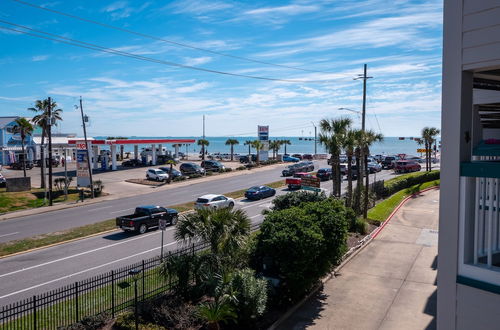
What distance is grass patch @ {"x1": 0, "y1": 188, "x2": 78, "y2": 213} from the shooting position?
3482cm

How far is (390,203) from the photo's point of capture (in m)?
32.9

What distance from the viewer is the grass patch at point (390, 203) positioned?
2819 centimetres

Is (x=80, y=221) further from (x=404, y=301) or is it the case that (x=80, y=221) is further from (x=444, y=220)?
(x=444, y=220)

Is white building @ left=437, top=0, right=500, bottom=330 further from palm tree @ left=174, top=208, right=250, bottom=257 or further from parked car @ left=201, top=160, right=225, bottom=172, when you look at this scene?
parked car @ left=201, top=160, right=225, bottom=172

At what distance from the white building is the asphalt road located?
49.6ft

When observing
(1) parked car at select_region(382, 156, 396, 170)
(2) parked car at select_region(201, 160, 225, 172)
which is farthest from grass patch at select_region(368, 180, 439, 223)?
(2) parked car at select_region(201, 160, 225, 172)

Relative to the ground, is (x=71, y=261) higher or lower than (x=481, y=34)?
lower

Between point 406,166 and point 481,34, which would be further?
point 406,166

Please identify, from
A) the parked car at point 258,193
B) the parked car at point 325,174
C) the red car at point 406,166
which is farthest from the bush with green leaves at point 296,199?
the red car at point 406,166

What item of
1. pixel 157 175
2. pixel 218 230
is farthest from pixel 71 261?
pixel 157 175

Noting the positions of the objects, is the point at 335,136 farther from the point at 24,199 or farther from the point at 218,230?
the point at 24,199

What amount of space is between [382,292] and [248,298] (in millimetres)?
6227

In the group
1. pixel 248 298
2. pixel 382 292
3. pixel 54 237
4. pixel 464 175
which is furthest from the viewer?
pixel 54 237

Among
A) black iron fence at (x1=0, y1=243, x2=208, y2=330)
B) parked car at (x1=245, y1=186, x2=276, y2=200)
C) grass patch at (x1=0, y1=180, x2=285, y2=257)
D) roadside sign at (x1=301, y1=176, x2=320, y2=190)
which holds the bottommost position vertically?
grass patch at (x1=0, y1=180, x2=285, y2=257)
